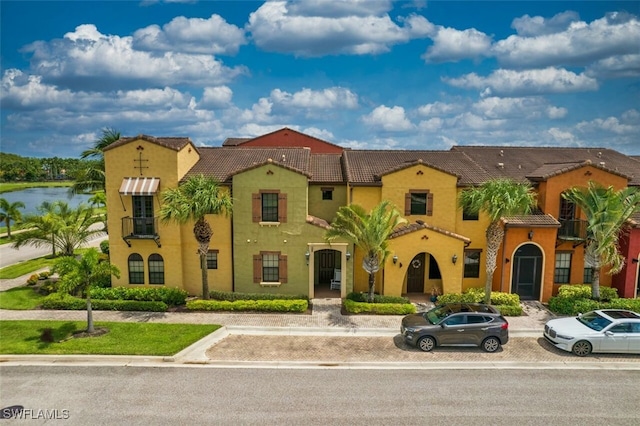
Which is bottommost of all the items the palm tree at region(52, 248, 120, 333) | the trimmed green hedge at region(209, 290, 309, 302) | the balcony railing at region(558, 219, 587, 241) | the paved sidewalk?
the paved sidewalk

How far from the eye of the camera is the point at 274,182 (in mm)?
23516

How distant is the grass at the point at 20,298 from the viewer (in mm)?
22125

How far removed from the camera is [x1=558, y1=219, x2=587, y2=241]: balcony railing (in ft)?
77.7

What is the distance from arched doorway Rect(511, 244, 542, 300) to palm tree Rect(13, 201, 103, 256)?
2542 centimetres

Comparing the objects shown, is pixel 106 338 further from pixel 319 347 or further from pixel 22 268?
pixel 22 268

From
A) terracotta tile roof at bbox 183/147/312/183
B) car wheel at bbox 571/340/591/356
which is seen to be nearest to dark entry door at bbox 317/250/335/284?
terracotta tile roof at bbox 183/147/312/183


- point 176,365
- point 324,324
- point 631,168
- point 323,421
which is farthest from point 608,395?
point 631,168

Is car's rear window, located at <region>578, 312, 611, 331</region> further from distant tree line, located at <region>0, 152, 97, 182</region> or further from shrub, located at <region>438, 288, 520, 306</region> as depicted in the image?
distant tree line, located at <region>0, 152, 97, 182</region>

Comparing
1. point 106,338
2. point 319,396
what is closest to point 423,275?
point 319,396

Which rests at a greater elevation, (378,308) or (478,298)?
(478,298)

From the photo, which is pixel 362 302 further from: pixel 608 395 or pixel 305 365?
pixel 608 395

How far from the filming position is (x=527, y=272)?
2412 centimetres

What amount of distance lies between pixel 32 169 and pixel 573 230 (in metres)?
179

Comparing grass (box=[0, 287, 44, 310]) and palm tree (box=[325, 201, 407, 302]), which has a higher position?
palm tree (box=[325, 201, 407, 302])
